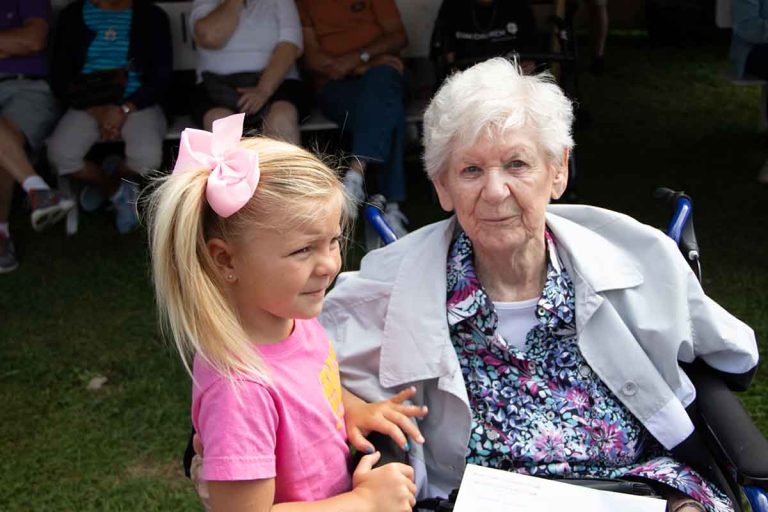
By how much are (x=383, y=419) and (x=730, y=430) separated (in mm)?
749

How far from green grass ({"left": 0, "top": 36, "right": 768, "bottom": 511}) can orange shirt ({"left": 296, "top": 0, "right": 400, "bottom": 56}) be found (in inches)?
40.2

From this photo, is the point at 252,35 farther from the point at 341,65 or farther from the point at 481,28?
the point at 481,28

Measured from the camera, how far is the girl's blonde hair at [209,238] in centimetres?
164

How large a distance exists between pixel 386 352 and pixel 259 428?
598 mm

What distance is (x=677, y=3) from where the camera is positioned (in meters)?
9.08

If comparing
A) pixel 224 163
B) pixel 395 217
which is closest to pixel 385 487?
pixel 224 163

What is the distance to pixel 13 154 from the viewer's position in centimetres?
506

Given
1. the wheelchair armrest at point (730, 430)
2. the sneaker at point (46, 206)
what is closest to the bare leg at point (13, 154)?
the sneaker at point (46, 206)

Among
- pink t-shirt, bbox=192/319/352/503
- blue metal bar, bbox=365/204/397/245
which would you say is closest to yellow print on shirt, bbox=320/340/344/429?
pink t-shirt, bbox=192/319/352/503

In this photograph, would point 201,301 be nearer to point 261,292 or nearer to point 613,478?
point 261,292

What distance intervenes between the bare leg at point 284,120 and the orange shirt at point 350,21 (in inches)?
18.0

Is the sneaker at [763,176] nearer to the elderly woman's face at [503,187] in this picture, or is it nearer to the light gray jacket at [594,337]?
the light gray jacket at [594,337]

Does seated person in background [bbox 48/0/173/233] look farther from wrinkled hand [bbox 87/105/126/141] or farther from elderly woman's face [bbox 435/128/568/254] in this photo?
elderly woman's face [bbox 435/128/568/254]

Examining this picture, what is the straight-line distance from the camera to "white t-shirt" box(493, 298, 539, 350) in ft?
7.23
